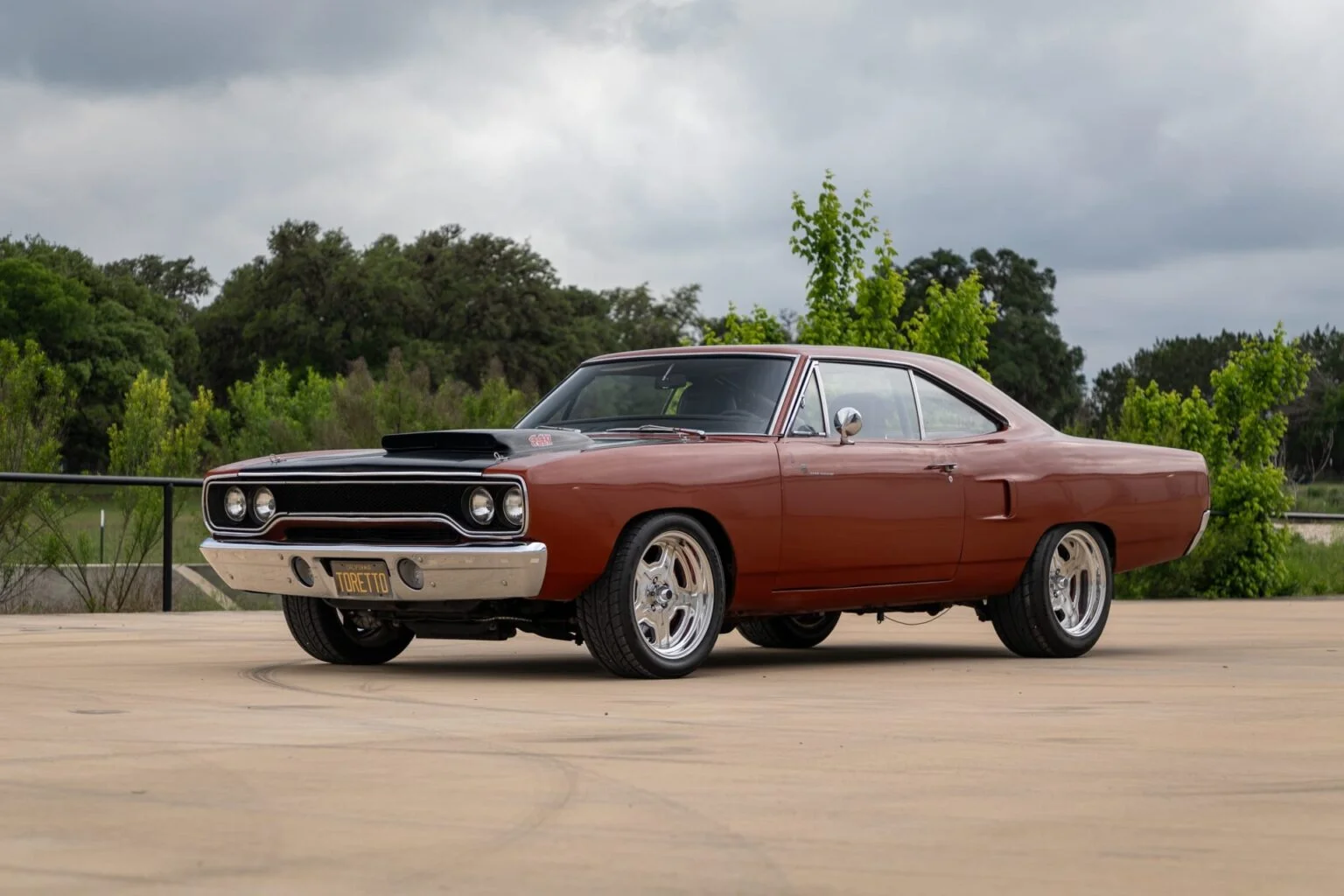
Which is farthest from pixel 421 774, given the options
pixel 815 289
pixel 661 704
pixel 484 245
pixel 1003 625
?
pixel 484 245

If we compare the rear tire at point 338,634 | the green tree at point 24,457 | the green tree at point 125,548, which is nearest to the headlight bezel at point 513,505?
the rear tire at point 338,634

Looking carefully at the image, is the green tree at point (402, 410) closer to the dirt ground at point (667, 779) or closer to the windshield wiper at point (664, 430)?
the windshield wiper at point (664, 430)

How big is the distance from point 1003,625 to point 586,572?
124 inches

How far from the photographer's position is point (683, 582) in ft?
30.1

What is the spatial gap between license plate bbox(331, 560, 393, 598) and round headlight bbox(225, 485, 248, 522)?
738mm

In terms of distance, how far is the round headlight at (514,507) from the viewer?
8508 millimetres

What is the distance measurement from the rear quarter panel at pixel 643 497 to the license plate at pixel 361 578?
2.20 ft

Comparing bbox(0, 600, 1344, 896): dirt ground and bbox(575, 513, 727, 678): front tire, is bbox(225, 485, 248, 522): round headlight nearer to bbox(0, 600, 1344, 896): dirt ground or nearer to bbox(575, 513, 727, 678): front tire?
bbox(0, 600, 1344, 896): dirt ground

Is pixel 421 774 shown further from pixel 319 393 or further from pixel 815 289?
pixel 319 393

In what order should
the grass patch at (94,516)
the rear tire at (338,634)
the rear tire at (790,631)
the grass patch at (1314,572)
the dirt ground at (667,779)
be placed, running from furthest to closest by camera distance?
the grass patch at (1314,572) → the grass patch at (94,516) → the rear tire at (790,631) → the rear tire at (338,634) → the dirt ground at (667,779)

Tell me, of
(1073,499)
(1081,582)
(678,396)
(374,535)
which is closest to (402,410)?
(1081,582)

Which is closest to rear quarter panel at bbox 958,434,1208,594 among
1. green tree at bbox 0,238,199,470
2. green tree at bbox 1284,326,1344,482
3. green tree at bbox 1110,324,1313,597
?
green tree at bbox 1110,324,1313,597

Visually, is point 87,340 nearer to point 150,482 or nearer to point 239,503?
point 150,482

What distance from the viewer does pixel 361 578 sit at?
880 cm
